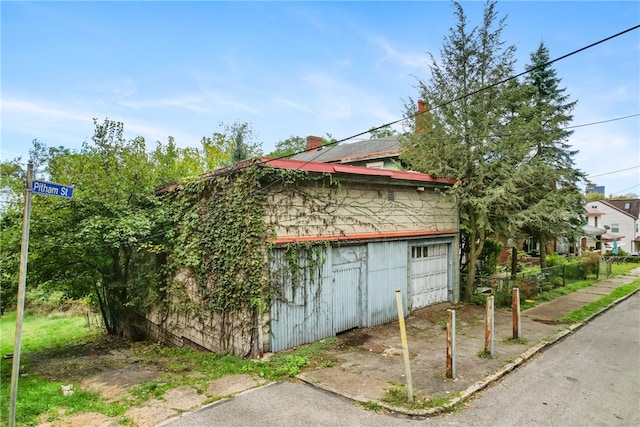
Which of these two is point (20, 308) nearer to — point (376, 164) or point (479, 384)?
point (479, 384)

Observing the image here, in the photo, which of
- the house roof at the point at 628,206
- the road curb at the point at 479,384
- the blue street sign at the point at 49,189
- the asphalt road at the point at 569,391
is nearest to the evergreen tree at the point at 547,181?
the road curb at the point at 479,384

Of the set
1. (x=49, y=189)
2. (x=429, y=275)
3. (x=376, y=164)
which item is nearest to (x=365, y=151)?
(x=376, y=164)

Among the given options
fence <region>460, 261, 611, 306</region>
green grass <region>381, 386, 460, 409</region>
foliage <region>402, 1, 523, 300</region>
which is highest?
foliage <region>402, 1, 523, 300</region>

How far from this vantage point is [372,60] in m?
11.6

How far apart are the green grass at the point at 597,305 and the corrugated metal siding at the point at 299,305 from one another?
7229mm

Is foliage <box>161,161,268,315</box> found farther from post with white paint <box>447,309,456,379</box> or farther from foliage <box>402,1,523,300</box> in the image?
foliage <box>402,1,523,300</box>

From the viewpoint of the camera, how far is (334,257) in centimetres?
862

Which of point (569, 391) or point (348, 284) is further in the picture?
point (348, 284)

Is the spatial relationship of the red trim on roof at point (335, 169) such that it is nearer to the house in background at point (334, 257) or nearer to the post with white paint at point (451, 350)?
the house in background at point (334, 257)

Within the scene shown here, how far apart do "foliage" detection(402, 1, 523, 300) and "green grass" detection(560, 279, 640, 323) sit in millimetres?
3359

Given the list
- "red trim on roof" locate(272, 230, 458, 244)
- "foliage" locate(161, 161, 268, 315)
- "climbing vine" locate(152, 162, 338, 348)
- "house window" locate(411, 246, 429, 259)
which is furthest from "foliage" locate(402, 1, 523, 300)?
"foliage" locate(161, 161, 268, 315)

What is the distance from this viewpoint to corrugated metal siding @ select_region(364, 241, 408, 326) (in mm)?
9406

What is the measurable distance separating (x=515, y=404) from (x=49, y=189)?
7.18m

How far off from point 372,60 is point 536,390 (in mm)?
9958
